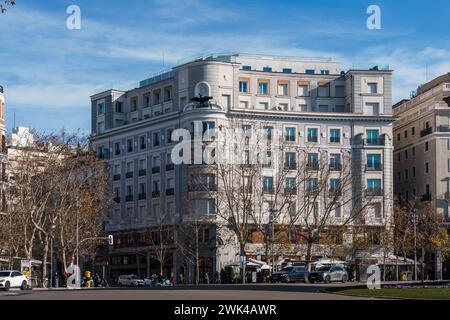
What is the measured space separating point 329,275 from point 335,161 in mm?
39781

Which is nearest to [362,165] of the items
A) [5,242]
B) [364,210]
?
[364,210]

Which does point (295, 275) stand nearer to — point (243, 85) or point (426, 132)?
point (243, 85)

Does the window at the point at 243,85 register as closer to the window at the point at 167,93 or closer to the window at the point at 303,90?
the window at the point at 303,90

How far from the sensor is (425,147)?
381ft

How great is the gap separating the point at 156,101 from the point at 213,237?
21381 mm

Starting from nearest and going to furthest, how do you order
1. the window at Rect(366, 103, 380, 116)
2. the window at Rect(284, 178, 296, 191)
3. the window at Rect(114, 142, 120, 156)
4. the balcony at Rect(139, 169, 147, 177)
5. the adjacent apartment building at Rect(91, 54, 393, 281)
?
the window at Rect(284, 178, 296, 191) < the adjacent apartment building at Rect(91, 54, 393, 281) < the window at Rect(366, 103, 380, 116) < the balcony at Rect(139, 169, 147, 177) < the window at Rect(114, 142, 120, 156)

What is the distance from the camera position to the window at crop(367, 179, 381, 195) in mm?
113625

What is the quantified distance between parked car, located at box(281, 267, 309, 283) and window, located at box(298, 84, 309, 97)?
4055 cm

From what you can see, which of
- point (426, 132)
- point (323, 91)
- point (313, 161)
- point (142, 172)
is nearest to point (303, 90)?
point (323, 91)

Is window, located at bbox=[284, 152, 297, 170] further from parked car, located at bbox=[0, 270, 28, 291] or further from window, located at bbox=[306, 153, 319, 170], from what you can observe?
parked car, located at bbox=[0, 270, 28, 291]

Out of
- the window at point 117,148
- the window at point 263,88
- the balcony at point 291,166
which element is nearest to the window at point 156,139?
the window at point 117,148

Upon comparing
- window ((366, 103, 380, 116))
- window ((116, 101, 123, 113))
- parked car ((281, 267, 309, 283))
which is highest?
window ((116, 101, 123, 113))

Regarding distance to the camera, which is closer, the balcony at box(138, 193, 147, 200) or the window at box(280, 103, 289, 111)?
the balcony at box(138, 193, 147, 200)

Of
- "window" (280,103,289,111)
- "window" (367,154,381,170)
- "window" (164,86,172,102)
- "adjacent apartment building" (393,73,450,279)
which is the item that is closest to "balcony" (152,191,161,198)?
"window" (164,86,172,102)
